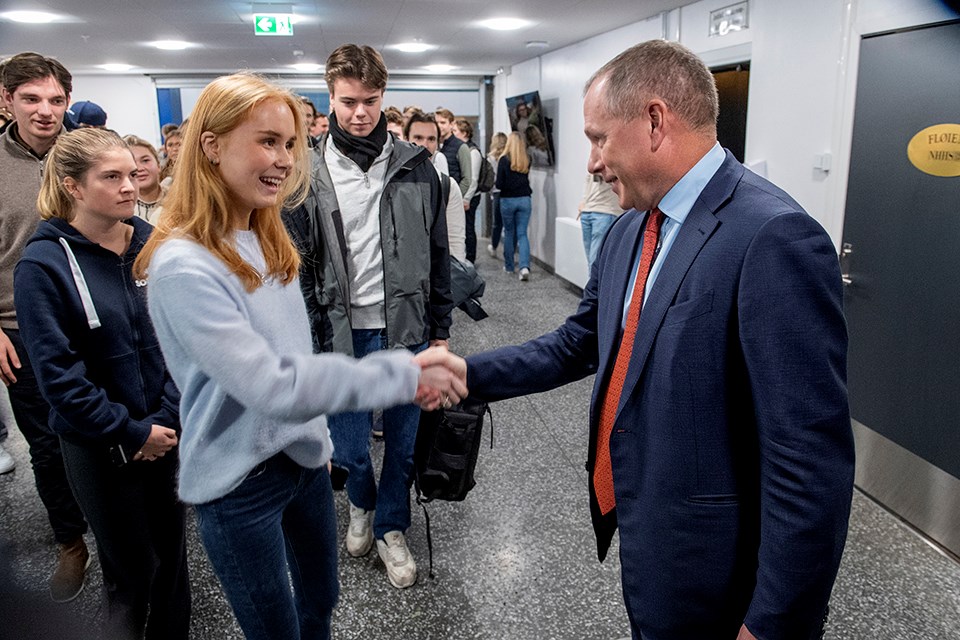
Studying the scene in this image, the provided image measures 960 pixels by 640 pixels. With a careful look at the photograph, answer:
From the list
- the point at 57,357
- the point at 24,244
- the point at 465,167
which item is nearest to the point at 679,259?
the point at 57,357

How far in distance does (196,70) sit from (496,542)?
36.7 feet

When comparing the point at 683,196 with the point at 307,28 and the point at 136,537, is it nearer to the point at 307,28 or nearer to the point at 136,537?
the point at 136,537

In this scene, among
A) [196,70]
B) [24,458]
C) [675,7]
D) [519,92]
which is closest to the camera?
[24,458]

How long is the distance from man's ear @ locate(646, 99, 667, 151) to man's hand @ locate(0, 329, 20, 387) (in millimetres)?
2278

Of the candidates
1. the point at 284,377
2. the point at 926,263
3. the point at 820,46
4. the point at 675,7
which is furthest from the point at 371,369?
the point at 675,7

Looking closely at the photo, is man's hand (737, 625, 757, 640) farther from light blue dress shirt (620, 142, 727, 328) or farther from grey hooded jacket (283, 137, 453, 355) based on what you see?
grey hooded jacket (283, 137, 453, 355)

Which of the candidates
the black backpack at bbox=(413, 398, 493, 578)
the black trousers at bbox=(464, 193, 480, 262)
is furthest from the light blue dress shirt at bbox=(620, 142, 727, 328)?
the black trousers at bbox=(464, 193, 480, 262)

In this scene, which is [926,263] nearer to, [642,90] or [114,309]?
[642,90]

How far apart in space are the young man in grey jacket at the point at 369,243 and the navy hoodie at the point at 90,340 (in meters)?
0.57

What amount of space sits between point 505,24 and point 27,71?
15.9ft

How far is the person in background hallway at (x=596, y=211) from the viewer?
593 centimetres

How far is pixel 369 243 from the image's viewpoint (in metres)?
2.31

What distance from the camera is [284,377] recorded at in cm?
116

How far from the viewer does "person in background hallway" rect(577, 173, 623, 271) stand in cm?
593
